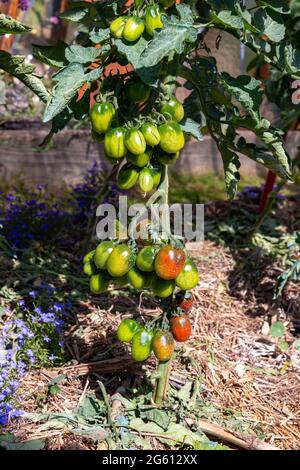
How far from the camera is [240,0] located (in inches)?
69.2

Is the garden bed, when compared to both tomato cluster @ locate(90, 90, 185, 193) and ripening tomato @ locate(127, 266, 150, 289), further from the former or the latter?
tomato cluster @ locate(90, 90, 185, 193)

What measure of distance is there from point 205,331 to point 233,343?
0.12 meters

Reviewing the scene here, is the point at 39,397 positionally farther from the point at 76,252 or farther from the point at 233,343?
the point at 76,252

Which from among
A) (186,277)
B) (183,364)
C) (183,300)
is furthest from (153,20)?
(183,364)

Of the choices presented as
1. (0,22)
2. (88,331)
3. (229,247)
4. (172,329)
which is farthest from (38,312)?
Answer: (229,247)

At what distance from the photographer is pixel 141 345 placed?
5.22ft

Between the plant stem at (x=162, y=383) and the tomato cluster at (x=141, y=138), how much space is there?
1.78 feet

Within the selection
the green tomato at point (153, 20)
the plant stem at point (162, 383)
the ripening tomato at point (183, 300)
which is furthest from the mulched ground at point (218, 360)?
the green tomato at point (153, 20)

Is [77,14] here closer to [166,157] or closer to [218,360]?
[166,157]

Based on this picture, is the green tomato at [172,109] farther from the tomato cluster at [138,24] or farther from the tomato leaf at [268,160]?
the tomato leaf at [268,160]

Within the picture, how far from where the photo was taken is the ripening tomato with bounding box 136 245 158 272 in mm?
1508

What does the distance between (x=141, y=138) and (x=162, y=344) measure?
0.55 meters

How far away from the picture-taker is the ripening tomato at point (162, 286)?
5.08 ft

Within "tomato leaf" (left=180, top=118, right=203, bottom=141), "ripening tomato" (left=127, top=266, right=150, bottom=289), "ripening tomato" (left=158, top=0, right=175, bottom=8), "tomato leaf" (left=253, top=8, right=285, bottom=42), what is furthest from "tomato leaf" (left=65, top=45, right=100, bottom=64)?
"ripening tomato" (left=127, top=266, right=150, bottom=289)
